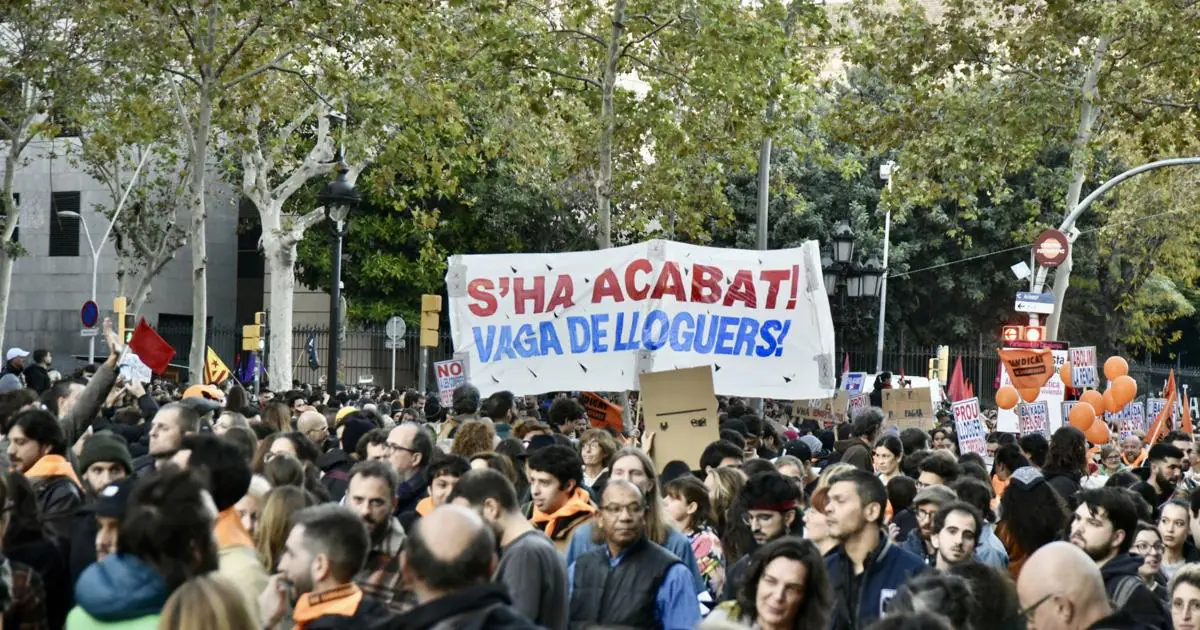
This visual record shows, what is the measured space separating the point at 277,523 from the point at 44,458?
1.70m

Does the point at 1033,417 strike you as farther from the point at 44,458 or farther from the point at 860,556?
the point at 44,458

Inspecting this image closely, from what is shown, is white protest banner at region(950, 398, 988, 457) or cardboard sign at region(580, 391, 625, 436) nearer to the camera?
white protest banner at region(950, 398, 988, 457)

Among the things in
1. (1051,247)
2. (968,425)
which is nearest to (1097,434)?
(968,425)

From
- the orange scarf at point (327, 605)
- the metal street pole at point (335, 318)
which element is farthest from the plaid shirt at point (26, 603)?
the metal street pole at point (335, 318)

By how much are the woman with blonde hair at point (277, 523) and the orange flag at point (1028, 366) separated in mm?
13981

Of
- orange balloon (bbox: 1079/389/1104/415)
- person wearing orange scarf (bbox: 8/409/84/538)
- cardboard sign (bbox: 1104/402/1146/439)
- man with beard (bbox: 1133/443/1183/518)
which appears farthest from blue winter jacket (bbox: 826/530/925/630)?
orange balloon (bbox: 1079/389/1104/415)

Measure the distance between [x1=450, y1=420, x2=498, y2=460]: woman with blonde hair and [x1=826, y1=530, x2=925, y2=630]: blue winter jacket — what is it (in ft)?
11.8

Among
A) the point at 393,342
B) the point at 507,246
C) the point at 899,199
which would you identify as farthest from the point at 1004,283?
the point at 899,199

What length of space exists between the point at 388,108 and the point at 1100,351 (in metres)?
40.5

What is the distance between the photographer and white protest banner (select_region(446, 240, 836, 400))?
14867 millimetres

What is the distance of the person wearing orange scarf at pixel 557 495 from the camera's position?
782 centimetres

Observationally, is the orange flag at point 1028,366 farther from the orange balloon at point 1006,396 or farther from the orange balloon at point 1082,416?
the orange balloon at point 1006,396

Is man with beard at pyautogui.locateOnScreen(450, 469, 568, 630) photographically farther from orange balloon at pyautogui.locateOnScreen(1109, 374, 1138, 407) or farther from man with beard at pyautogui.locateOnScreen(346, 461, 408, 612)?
orange balloon at pyautogui.locateOnScreen(1109, 374, 1138, 407)

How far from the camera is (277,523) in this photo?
647cm
